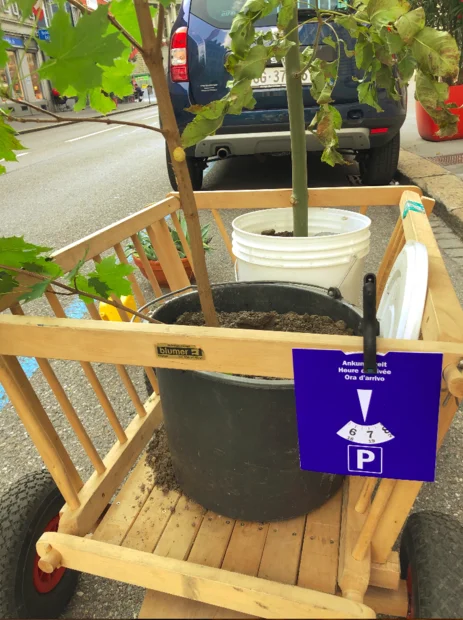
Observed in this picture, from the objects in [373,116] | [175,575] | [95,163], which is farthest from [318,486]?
[95,163]

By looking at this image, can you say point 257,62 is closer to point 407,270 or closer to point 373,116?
point 407,270

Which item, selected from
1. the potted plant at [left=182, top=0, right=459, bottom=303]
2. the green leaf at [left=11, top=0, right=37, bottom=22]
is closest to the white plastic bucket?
the potted plant at [left=182, top=0, right=459, bottom=303]

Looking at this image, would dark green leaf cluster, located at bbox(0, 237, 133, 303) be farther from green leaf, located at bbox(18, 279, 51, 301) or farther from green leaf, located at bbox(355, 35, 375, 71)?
green leaf, located at bbox(355, 35, 375, 71)

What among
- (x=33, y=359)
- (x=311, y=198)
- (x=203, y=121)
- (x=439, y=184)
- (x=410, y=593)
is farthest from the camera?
(x=439, y=184)

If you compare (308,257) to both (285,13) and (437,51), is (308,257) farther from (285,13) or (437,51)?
(437,51)

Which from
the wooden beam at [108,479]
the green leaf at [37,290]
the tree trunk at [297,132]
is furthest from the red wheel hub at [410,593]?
the tree trunk at [297,132]

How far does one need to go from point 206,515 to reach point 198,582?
0.31 m

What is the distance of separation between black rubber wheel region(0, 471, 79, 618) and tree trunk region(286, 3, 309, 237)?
110cm

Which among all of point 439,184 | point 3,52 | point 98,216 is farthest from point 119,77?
point 98,216

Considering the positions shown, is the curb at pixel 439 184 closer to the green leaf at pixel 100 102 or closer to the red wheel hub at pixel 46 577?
the green leaf at pixel 100 102

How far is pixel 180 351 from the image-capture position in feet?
2.78

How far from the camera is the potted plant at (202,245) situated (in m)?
0.82

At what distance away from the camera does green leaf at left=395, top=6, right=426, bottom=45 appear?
38.4 inches

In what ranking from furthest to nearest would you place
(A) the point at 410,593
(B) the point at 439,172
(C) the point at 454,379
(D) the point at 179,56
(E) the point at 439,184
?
(B) the point at 439,172
(E) the point at 439,184
(D) the point at 179,56
(A) the point at 410,593
(C) the point at 454,379
